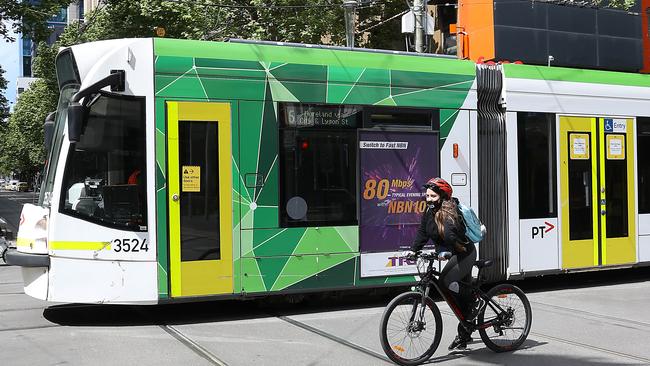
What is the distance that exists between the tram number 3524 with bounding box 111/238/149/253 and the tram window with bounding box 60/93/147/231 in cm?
15

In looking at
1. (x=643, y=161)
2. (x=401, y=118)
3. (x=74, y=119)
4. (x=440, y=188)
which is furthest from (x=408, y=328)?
Result: (x=643, y=161)

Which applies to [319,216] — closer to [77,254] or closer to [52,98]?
[77,254]

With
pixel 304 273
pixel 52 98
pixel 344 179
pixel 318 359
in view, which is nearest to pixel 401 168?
Result: pixel 344 179

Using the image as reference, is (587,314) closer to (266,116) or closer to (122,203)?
(266,116)

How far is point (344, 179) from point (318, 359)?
2.76 meters

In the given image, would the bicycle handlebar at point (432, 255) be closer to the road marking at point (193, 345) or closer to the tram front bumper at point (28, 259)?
the road marking at point (193, 345)

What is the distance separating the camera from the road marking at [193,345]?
18.9 feet

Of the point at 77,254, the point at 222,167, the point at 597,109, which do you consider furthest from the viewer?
the point at 597,109

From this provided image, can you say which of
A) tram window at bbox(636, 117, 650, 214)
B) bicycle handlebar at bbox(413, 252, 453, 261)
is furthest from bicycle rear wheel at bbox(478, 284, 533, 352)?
tram window at bbox(636, 117, 650, 214)

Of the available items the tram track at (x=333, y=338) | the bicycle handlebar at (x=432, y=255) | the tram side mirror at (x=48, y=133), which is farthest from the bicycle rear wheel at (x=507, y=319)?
the tram side mirror at (x=48, y=133)

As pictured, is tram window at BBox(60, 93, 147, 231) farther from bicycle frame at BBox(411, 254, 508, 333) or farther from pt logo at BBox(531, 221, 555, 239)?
pt logo at BBox(531, 221, 555, 239)

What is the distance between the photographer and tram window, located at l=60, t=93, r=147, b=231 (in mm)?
7004

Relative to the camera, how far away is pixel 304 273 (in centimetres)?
778

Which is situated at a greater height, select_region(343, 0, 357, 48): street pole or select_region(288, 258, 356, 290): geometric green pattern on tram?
select_region(343, 0, 357, 48): street pole
